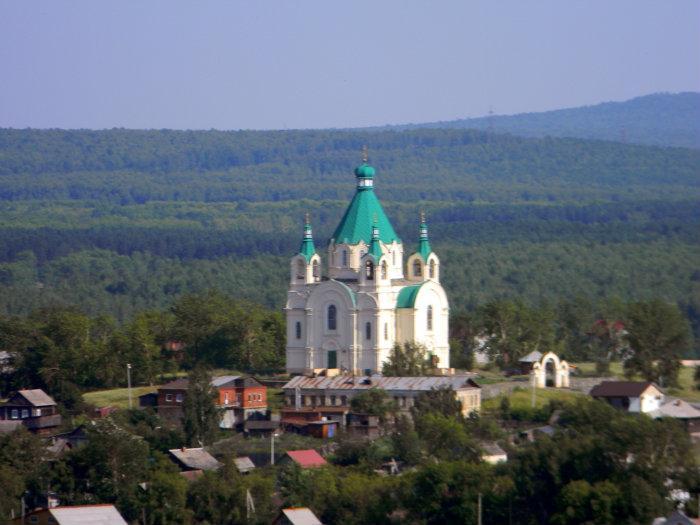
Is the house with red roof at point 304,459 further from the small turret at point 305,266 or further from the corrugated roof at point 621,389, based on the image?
the small turret at point 305,266

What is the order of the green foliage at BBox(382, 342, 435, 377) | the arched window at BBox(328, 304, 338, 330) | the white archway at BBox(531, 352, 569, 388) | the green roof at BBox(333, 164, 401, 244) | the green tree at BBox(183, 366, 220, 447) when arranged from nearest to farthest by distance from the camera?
the green tree at BBox(183, 366, 220, 447) → the green foliage at BBox(382, 342, 435, 377) → the arched window at BBox(328, 304, 338, 330) → the white archway at BBox(531, 352, 569, 388) → the green roof at BBox(333, 164, 401, 244)

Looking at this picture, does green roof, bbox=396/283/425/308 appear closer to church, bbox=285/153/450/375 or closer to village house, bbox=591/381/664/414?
church, bbox=285/153/450/375

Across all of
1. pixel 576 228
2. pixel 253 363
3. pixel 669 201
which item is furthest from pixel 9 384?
pixel 669 201

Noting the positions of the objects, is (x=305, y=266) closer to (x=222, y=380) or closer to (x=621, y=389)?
(x=222, y=380)

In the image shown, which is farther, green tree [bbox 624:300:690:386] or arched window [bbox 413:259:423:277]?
arched window [bbox 413:259:423:277]

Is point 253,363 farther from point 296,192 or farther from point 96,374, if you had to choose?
point 296,192

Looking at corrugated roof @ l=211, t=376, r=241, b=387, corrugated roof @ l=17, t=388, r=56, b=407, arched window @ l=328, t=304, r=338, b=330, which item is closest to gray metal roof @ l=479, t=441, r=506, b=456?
corrugated roof @ l=211, t=376, r=241, b=387
